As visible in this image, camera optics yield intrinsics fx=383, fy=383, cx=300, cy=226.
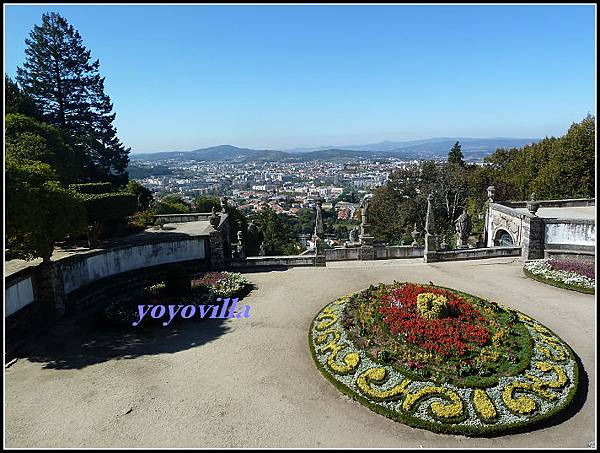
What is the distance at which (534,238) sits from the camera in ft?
68.4

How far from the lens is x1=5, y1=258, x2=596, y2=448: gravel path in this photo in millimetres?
8672

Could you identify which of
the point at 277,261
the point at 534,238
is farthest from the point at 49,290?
the point at 534,238

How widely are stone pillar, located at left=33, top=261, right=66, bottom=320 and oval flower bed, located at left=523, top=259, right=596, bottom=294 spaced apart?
20822mm

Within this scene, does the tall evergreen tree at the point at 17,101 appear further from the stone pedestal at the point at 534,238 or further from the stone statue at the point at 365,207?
the stone pedestal at the point at 534,238

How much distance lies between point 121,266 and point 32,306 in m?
4.77

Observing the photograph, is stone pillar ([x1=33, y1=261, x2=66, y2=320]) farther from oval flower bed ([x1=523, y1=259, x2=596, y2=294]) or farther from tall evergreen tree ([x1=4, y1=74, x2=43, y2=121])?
oval flower bed ([x1=523, y1=259, x2=596, y2=294])

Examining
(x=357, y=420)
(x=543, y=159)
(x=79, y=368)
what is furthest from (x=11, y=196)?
(x=543, y=159)

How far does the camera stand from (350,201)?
10969 cm

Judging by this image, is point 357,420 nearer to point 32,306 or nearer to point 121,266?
point 32,306

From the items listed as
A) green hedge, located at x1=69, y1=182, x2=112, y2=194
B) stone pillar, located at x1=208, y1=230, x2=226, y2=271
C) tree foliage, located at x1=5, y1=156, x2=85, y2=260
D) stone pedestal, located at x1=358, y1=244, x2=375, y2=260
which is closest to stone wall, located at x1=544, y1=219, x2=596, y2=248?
stone pedestal, located at x1=358, y1=244, x2=375, y2=260

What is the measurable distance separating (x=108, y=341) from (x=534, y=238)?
21.1 metres

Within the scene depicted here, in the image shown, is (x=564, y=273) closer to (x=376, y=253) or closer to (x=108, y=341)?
(x=376, y=253)

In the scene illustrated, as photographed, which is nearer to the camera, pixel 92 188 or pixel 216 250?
pixel 216 250

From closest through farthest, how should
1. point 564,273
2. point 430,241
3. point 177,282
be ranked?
1. point 177,282
2. point 564,273
3. point 430,241
